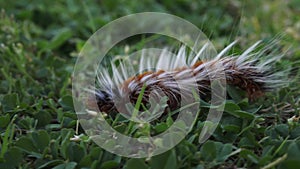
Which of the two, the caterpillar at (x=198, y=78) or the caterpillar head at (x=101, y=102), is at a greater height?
the caterpillar at (x=198, y=78)

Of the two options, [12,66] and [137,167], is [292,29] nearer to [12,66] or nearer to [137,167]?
[12,66]

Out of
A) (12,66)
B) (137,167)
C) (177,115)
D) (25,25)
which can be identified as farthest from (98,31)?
(137,167)

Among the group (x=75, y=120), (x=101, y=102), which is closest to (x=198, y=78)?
(x=101, y=102)

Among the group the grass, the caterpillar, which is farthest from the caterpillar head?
the grass

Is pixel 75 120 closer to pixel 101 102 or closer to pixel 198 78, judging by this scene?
pixel 101 102

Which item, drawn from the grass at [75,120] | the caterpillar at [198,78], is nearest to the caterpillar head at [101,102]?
the caterpillar at [198,78]

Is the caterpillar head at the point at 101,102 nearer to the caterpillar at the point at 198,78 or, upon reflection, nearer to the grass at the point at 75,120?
the caterpillar at the point at 198,78
